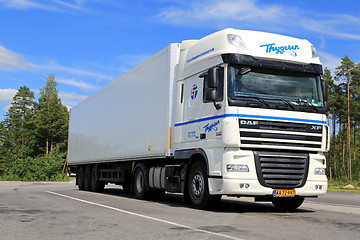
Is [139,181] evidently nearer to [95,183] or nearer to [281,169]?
[95,183]

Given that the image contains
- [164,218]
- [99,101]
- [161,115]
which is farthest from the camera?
[99,101]

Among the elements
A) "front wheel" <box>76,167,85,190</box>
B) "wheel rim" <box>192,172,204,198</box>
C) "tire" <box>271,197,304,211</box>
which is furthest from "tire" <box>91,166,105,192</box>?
"tire" <box>271,197,304,211</box>

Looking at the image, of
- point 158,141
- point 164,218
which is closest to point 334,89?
point 158,141

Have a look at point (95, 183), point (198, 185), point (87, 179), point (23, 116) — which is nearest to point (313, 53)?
point (198, 185)

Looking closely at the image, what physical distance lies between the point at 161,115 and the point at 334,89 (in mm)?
52677

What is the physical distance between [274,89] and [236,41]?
1.39m

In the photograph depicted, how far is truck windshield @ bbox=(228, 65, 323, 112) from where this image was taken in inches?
365

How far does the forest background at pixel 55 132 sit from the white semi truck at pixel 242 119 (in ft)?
112

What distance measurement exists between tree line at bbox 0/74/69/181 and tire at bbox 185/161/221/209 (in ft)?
123

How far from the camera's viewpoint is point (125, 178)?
51.9 feet

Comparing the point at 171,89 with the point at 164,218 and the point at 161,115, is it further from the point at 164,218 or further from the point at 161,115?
the point at 164,218

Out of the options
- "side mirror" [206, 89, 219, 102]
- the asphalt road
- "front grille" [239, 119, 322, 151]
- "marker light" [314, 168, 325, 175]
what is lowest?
the asphalt road

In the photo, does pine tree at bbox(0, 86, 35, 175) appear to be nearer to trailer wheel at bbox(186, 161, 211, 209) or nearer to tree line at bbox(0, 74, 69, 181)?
tree line at bbox(0, 74, 69, 181)

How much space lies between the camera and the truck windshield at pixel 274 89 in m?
9.27
